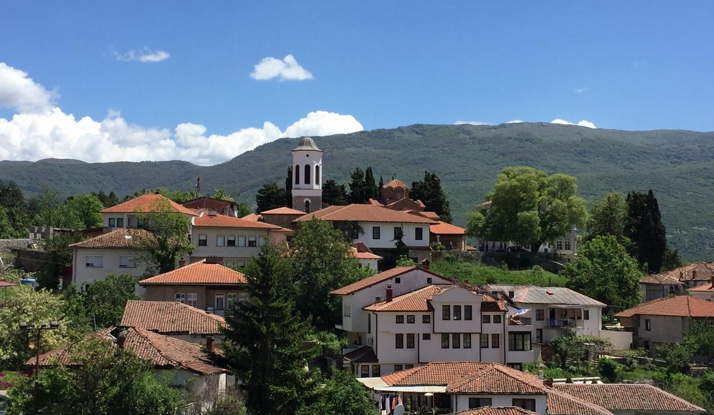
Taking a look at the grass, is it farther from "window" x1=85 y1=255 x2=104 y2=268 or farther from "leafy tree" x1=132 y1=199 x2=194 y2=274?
"window" x1=85 y1=255 x2=104 y2=268

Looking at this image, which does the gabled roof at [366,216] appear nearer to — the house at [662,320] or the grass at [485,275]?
the grass at [485,275]

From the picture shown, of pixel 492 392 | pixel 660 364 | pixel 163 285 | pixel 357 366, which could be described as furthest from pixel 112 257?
pixel 660 364

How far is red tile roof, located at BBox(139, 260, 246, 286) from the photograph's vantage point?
5309cm

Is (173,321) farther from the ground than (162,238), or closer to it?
closer to it

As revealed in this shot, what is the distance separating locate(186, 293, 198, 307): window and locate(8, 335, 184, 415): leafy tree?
75.1 ft

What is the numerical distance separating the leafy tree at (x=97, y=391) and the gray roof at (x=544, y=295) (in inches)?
1290

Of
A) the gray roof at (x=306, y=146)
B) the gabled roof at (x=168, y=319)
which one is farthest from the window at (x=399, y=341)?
the gray roof at (x=306, y=146)

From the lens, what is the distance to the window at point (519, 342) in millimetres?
52156

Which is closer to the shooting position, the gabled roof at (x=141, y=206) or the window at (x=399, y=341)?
the window at (x=399, y=341)

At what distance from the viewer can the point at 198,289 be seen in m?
53.3

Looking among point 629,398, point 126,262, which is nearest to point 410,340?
point 629,398

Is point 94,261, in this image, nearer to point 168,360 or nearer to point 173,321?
point 173,321

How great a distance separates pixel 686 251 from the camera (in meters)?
178

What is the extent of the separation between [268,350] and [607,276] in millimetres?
39210
